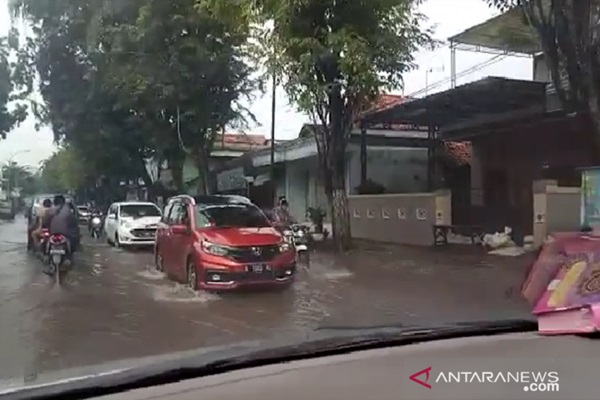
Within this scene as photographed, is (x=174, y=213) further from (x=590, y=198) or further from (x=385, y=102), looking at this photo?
(x=590, y=198)

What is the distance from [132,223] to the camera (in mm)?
5887

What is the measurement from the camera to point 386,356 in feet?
8.23

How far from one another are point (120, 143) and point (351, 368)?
11.9ft

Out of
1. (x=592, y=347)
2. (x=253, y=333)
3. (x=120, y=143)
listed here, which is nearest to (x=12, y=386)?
(x=253, y=333)

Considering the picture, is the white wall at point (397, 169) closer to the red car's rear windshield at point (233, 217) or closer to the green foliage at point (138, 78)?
the red car's rear windshield at point (233, 217)

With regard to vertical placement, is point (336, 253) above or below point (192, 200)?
below

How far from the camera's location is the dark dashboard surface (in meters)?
2.09

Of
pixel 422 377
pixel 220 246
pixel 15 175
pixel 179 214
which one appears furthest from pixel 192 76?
pixel 422 377

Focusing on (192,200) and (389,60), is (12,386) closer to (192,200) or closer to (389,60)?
(192,200)

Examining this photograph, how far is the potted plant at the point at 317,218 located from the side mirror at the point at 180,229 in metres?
1.23

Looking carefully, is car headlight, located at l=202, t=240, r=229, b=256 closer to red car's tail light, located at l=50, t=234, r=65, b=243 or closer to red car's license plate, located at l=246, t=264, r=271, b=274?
red car's license plate, located at l=246, t=264, r=271, b=274

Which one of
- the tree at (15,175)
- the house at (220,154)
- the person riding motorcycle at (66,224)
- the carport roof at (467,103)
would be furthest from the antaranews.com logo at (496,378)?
the carport roof at (467,103)

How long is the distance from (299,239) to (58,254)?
202 centimetres

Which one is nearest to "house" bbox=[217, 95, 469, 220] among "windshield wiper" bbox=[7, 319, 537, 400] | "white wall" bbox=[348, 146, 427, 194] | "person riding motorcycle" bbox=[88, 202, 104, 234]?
"white wall" bbox=[348, 146, 427, 194]
